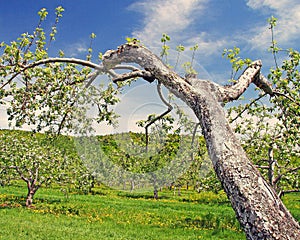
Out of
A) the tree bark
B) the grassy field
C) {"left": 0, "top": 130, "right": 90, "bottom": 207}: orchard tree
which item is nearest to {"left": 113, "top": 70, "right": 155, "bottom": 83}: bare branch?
the grassy field

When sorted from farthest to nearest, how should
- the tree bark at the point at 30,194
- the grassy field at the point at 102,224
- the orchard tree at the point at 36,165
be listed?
the tree bark at the point at 30,194
the orchard tree at the point at 36,165
the grassy field at the point at 102,224

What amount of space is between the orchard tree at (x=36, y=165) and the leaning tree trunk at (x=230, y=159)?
54.1ft

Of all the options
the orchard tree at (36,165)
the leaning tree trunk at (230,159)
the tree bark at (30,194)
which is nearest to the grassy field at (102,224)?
the tree bark at (30,194)

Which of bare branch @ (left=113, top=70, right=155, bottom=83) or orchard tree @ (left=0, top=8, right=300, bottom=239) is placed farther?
bare branch @ (left=113, top=70, right=155, bottom=83)

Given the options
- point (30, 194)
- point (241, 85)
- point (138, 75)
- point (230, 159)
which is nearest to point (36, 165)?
point (30, 194)

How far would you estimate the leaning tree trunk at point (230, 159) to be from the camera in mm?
2582

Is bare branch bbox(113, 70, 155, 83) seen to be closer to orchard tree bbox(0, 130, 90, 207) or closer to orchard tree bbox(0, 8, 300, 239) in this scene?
orchard tree bbox(0, 8, 300, 239)

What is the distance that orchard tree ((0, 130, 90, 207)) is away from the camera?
2005 centimetres

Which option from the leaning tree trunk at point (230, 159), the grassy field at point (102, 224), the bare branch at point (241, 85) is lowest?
the grassy field at point (102, 224)

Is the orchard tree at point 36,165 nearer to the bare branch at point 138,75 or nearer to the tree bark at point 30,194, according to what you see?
the tree bark at point 30,194

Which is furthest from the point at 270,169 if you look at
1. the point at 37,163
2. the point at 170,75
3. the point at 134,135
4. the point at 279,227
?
the point at 37,163

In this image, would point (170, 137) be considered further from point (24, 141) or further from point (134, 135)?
point (24, 141)

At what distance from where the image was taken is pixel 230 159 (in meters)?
2.92

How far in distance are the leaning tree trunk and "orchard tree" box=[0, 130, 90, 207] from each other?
1649 centimetres
